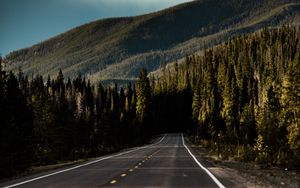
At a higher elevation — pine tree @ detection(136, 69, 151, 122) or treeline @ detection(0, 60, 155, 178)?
pine tree @ detection(136, 69, 151, 122)

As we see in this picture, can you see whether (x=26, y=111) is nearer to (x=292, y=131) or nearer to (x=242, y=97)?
(x=292, y=131)

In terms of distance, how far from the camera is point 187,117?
604ft

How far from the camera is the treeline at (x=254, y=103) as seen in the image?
47500 mm

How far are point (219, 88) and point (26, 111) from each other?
315ft

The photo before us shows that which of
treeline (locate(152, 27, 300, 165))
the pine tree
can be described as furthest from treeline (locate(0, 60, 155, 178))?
treeline (locate(152, 27, 300, 165))

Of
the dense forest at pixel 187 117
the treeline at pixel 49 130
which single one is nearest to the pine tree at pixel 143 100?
the treeline at pixel 49 130


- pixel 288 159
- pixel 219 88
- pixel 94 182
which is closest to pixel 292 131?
pixel 288 159

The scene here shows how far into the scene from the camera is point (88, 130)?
98.3 metres

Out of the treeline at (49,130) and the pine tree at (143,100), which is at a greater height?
the pine tree at (143,100)

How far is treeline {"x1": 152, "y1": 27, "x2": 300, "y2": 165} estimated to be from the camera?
47.5 meters

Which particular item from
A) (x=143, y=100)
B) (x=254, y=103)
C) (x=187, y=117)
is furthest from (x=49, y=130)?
(x=187, y=117)

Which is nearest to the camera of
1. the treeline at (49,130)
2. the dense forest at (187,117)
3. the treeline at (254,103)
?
the treeline at (49,130)

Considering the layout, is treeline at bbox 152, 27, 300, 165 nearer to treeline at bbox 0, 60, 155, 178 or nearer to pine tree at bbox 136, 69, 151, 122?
pine tree at bbox 136, 69, 151, 122

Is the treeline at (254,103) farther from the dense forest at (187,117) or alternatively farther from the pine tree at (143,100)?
the pine tree at (143,100)
